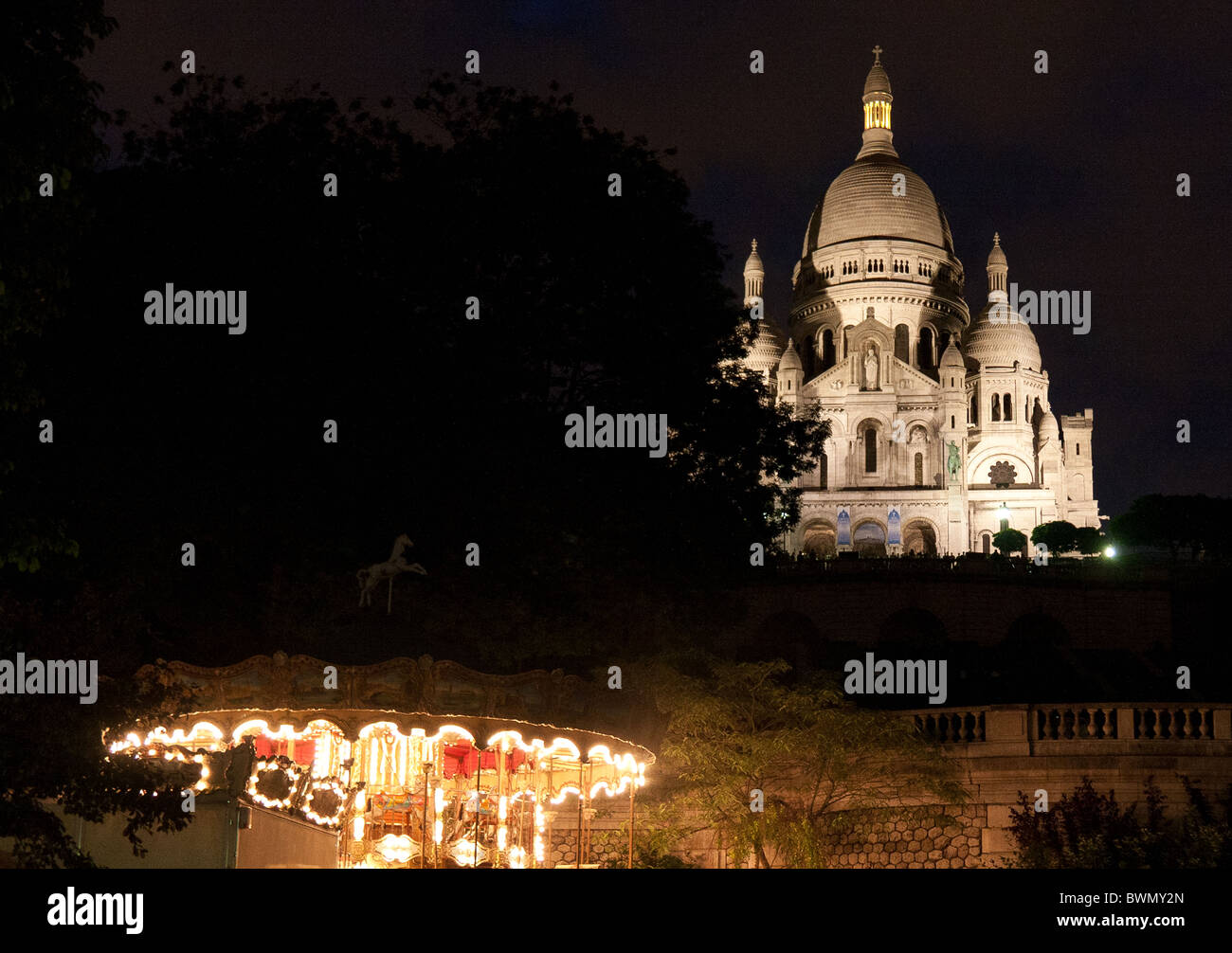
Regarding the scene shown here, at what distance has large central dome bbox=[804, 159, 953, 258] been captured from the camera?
104m

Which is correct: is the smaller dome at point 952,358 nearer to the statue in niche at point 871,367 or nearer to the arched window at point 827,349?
the statue in niche at point 871,367

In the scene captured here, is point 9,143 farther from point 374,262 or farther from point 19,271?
point 374,262

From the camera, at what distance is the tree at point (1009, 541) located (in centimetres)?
7712

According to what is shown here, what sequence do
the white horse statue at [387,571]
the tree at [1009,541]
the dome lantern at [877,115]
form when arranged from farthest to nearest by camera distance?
the dome lantern at [877,115], the tree at [1009,541], the white horse statue at [387,571]

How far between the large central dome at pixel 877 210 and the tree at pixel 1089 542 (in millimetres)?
35969

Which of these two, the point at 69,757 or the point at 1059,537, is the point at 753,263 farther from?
the point at 69,757

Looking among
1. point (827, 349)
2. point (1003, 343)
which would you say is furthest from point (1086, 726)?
point (1003, 343)

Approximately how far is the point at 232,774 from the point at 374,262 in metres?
11.0

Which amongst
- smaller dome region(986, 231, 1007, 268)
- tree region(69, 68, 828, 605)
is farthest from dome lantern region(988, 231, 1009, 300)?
tree region(69, 68, 828, 605)

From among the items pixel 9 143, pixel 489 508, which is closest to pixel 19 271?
pixel 9 143

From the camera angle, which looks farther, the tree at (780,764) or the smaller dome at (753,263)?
the smaller dome at (753,263)

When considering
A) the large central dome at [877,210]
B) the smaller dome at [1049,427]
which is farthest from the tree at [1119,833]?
the large central dome at [877,210]

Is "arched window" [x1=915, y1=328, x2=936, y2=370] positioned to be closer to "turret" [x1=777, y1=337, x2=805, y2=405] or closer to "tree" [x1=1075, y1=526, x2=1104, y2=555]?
"turret" [x1=777, y1=337, x2=805, y2=405]

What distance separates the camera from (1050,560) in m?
52.8
